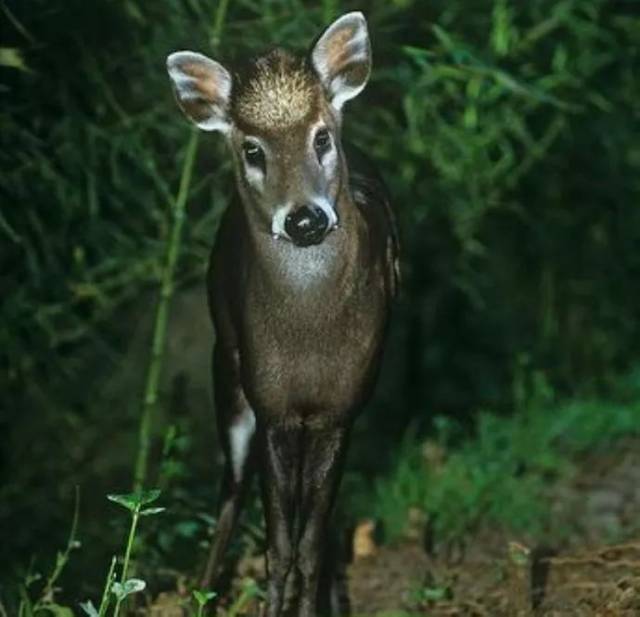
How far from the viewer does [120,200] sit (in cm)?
732

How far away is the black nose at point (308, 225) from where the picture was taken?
4.80m

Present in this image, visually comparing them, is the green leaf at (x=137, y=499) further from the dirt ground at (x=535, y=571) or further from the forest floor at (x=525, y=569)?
the dirt ground at (x=535, y=571)

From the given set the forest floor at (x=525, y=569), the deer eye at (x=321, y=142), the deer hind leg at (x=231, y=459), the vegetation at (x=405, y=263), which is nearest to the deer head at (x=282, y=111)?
the deer eye at (x=321, y=142)

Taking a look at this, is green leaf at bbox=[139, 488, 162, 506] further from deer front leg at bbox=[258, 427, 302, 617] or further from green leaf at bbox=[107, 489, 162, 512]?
deer front leg at bbox=[258, 427, 302, 617]

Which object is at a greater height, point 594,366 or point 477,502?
point 594,366

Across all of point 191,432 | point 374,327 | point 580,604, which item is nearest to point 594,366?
point 191,432

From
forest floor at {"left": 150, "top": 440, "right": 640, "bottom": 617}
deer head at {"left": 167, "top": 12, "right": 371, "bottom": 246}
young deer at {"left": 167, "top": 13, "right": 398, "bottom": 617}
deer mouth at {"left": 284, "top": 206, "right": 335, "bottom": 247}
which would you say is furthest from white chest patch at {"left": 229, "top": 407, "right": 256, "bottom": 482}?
deer mouth at {"left": 284, "top": 206, "right": 335, "bottom": 247}

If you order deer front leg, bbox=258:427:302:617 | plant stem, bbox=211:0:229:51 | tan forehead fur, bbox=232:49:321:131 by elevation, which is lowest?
deer front leg, bbox=258:427:302:617

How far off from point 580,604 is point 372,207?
126 centimetres

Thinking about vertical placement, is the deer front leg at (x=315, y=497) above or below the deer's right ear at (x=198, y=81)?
below

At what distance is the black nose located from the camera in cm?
480

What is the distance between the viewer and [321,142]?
5.00 metres

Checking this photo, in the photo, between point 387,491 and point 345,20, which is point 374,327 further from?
point 387,491

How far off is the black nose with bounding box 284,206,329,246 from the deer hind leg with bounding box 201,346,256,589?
76 centimetres
